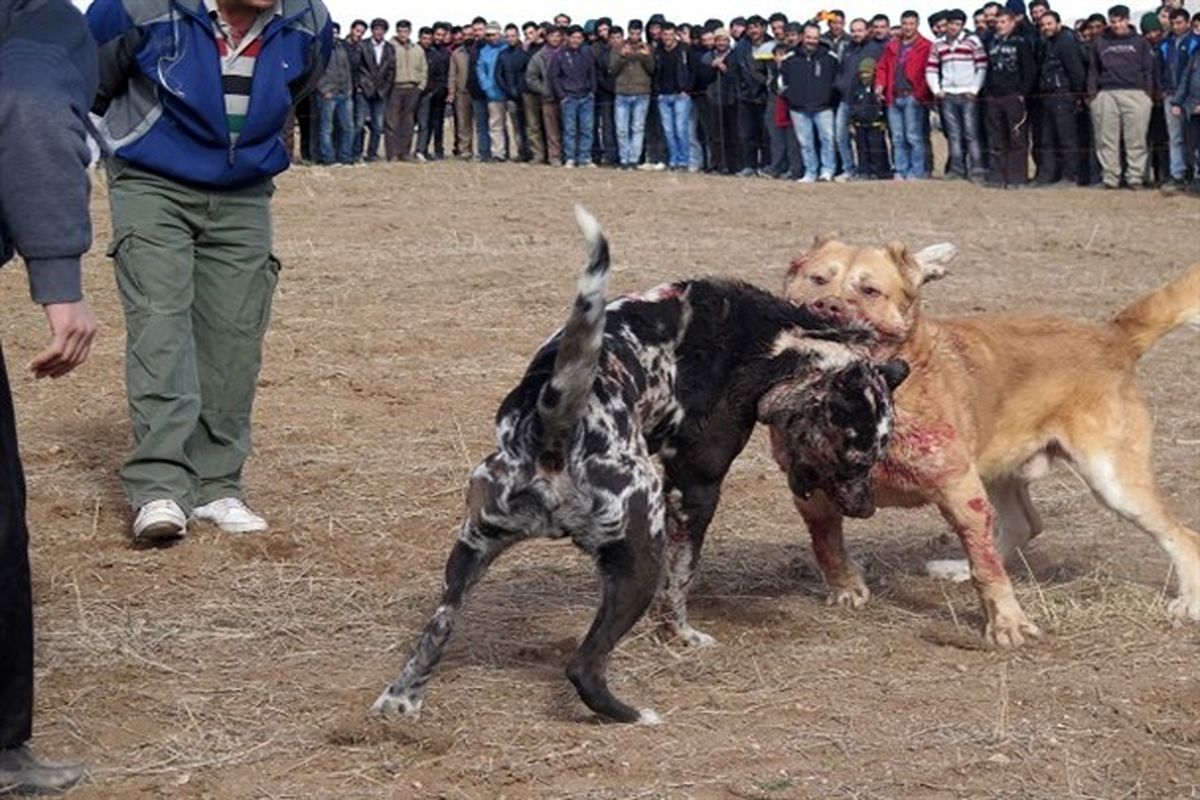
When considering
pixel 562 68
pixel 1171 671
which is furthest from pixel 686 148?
pixel 1171 671

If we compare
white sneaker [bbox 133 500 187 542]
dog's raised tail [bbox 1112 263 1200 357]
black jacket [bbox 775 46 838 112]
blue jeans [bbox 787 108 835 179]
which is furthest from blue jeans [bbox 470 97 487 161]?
dog's raised tail [bbox 1112 263 1200 357]

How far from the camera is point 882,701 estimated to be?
5.48 meters

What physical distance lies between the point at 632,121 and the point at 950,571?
1983cm

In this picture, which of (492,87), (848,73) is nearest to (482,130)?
(492,87)

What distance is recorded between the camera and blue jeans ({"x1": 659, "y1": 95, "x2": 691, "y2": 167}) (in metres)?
26.1

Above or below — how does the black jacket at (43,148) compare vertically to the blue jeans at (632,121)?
above

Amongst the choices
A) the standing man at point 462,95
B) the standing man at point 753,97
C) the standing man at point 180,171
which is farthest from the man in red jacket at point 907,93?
the standing man at point 180,171

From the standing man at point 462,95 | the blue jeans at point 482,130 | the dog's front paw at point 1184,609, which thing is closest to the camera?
the dog's front paw at point 1184,609

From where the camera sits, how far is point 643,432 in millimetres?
5504

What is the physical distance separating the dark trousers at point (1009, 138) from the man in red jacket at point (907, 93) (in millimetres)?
1098

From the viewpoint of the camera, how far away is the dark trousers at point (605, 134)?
27000mm

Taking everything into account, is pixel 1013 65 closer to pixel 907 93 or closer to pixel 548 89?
pixel 907 93

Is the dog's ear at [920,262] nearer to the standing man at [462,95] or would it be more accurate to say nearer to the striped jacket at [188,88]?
the striped jacket at [188,88]

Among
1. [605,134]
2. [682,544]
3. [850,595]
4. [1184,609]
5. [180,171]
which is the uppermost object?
[180,171]
